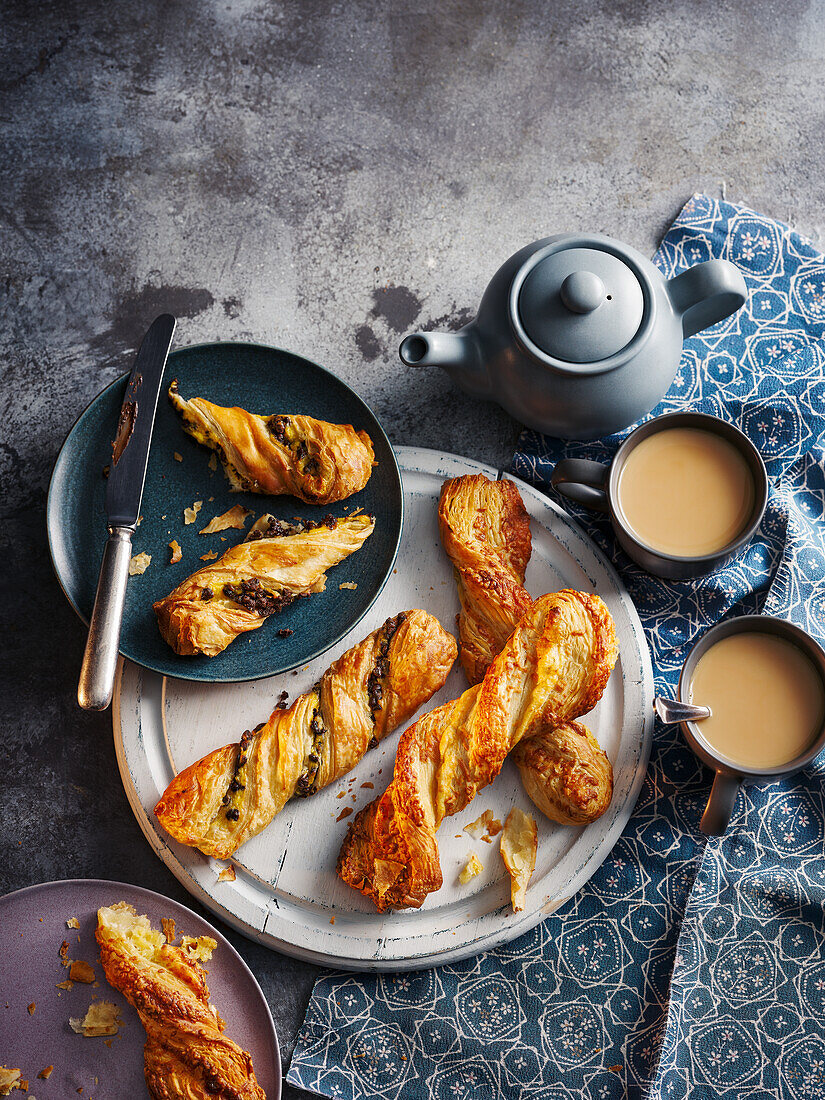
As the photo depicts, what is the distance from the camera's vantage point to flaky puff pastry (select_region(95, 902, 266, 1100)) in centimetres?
201

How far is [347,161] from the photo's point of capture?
105 inches

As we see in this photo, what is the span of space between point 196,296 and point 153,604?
1.00 metres

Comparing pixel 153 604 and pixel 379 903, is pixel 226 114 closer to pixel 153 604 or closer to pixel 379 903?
pixel 153 604

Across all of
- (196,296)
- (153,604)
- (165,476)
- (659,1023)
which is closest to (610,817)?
(659,1023)

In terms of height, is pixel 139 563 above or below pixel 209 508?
below

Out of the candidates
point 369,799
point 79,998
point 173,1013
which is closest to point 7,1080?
point 79,998

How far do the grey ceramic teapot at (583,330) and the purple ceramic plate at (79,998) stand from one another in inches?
63.1

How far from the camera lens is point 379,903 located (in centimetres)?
209

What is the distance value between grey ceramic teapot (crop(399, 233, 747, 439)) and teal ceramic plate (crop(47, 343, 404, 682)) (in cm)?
37

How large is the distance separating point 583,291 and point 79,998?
2.17 metres

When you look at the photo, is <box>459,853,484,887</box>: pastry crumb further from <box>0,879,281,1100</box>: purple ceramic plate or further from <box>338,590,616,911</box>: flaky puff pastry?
<box>0,879,281,1100</box>: purple ceramic plate

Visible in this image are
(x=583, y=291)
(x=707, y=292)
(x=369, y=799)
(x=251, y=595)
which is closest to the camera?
(x=583, y=291)

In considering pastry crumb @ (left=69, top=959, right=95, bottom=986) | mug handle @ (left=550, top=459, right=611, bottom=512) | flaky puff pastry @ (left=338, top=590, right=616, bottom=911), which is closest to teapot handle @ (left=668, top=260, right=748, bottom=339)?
mug handle @ (left=550, top=459, right=611, bottom=512)

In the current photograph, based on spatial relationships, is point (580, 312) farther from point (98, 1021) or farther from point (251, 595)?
point (98, 1021)
